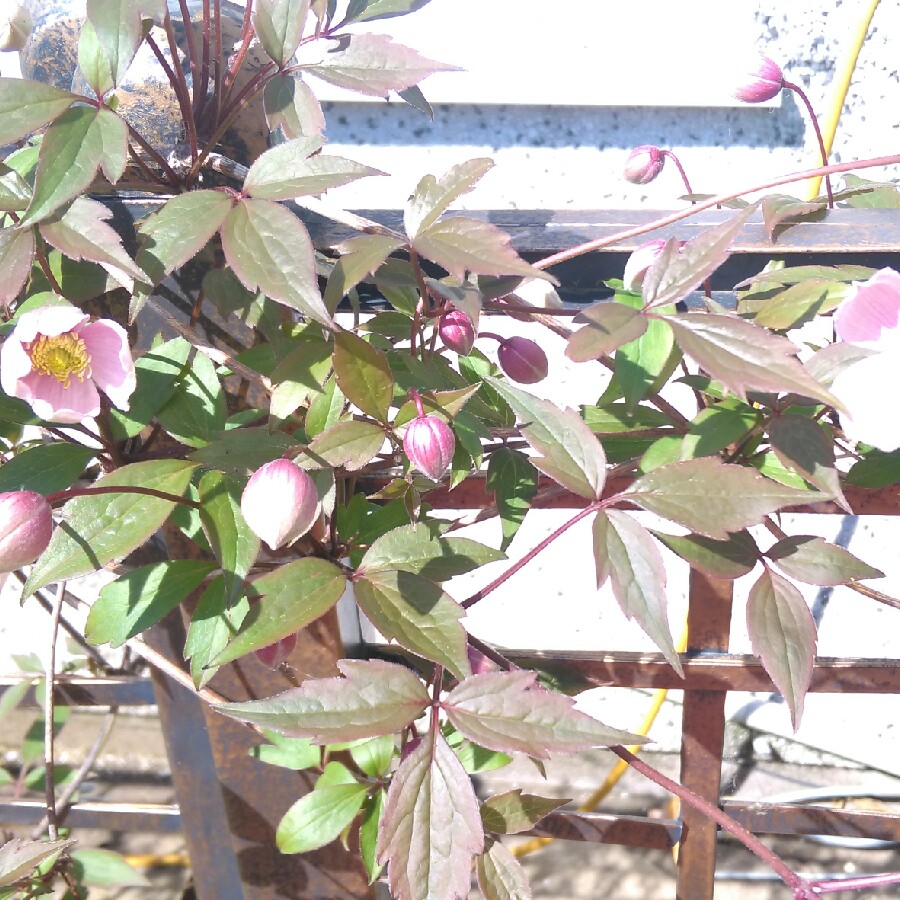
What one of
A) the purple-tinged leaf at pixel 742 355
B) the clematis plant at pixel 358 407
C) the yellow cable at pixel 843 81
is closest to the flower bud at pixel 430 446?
the clematis plant at pixel 358 407

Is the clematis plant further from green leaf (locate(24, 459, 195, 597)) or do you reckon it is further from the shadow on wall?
the shadow on wall

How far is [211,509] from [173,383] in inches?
3.2

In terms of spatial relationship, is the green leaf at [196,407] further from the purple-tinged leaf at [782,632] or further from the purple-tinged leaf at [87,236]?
the purple-tinged leaf at [782,632]

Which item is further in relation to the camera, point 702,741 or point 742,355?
point 702,741

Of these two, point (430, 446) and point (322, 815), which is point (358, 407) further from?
point (322, 815)

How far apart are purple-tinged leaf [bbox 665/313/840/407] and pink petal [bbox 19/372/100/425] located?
0.26 meters

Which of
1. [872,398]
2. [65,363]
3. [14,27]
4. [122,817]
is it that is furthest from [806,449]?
[122,817]

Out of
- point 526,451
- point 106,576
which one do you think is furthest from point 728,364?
point 106,576

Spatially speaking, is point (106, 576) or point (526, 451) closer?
point (526, 451)

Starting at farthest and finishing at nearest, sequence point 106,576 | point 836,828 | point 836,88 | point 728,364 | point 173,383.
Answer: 1. point 106,576
2. point 836,88
3. point 836,828
4. point 173,383
5. point 728,364

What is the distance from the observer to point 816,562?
0.42m

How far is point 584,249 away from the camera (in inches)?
17.8

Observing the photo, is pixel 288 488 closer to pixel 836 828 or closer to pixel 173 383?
pixel 173 383

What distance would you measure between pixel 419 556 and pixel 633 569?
3.8 inches
